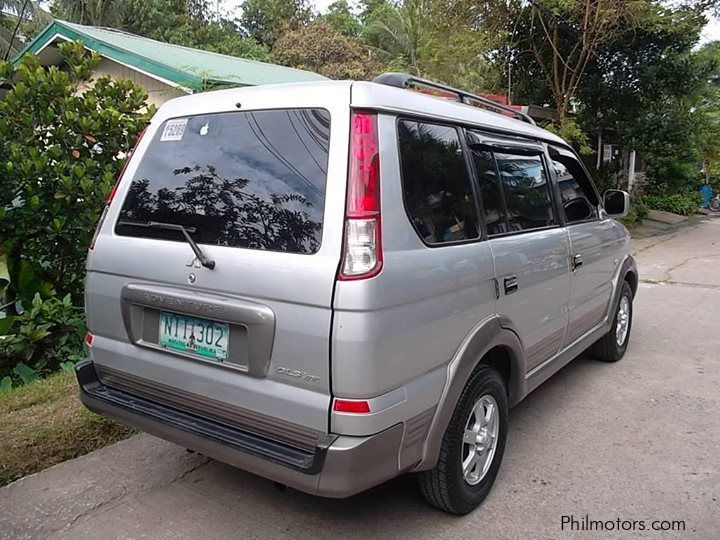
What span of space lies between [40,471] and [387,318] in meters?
2.24

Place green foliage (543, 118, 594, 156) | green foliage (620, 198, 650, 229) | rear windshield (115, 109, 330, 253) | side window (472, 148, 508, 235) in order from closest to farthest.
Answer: rear windshield (115, 109, 330, 253), side window (472, 148, 508, 235), green foliage (543, 118, 594, 156), green foliage (620, 198, 650, 229)

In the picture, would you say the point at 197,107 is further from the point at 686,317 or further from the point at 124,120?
the point at 686,317

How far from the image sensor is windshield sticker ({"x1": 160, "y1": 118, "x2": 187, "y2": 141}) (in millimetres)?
2715

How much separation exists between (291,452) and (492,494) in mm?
1271

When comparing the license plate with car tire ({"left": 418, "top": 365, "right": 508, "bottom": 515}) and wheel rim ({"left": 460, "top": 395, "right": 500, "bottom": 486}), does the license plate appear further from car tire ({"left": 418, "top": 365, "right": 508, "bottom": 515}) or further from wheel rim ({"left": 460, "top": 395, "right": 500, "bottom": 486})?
wheel rim ({"left": 460, "top": 395, "right": 500, "bottom": 486})

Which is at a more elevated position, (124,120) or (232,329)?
(124,120)

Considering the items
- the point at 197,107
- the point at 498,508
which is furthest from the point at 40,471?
the point at 498,508

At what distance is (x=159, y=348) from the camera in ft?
8.34

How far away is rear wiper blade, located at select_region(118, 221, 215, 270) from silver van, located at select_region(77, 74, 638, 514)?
0.02 meters

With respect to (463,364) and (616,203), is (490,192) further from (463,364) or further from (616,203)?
(616,203)

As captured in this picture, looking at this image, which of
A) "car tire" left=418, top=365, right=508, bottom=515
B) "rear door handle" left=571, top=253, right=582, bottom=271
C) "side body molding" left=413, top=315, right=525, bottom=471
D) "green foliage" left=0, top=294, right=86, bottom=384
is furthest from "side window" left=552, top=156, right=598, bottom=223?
"green foliage" left=0, top=294, right=86, bottom=384

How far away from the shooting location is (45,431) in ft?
10.8

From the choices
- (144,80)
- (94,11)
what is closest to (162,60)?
(144,80)

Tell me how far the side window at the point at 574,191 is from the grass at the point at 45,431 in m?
3.14
